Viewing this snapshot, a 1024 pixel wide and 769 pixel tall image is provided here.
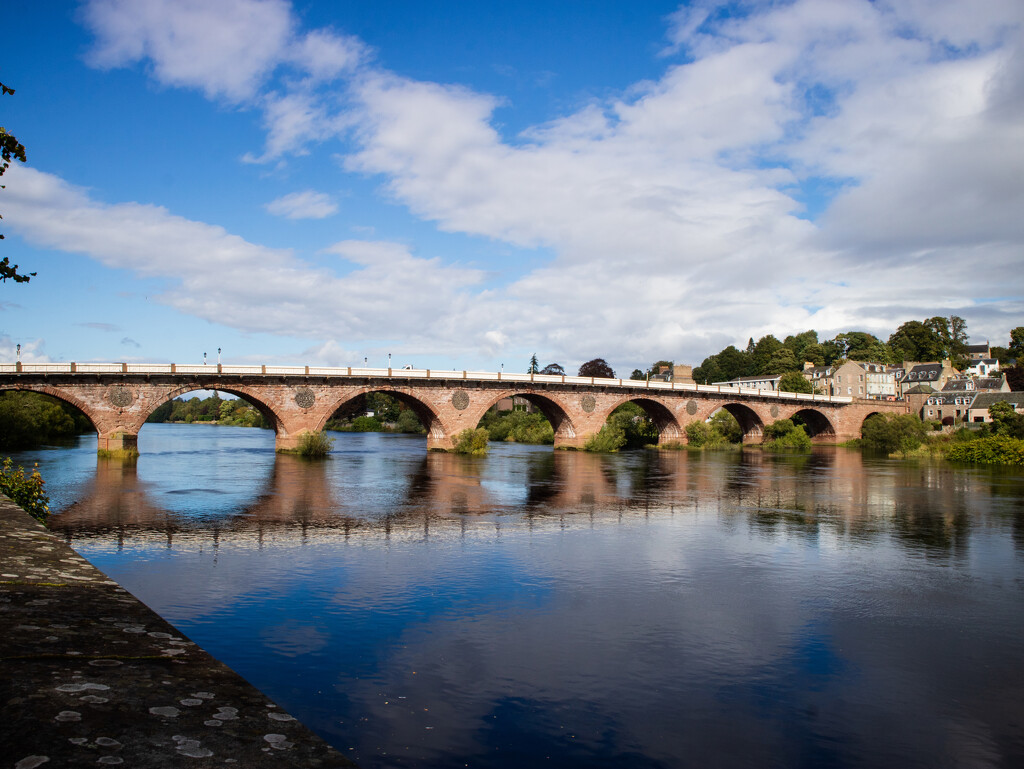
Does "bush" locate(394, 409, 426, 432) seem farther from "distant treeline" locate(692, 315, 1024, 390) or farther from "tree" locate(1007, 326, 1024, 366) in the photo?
"tree" locate(1007, 326, 1024, 366)

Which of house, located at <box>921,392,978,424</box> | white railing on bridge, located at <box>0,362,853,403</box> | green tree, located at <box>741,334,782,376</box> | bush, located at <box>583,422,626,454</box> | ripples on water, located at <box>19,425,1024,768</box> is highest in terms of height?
green tree, located at <box>741,334,782,376</box>

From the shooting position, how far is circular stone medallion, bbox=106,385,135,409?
43.8m

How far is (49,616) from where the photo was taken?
4.53 m

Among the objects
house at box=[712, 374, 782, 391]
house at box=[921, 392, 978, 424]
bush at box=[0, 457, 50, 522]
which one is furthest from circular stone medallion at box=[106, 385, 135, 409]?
house at box=[712, 374, 782, 391]

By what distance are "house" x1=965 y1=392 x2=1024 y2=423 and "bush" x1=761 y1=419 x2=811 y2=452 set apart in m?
25.3

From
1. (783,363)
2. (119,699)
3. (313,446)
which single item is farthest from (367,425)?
(119,699)

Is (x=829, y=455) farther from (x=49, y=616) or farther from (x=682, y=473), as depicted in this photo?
(x=49, y=616)

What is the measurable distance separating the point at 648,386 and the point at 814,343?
90117mm

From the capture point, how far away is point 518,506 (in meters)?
25.8

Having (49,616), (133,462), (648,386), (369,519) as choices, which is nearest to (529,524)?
(369,519)

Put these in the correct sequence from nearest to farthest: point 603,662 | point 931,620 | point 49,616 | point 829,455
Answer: point 49,616 < point 603,662 < point 931,620 < point 829,455

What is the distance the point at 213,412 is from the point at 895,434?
12733 centimetres

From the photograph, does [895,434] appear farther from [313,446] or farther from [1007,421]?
[313,446]

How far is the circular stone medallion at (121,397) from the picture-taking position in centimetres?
4384
